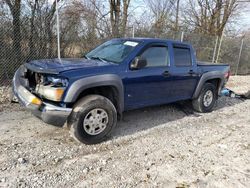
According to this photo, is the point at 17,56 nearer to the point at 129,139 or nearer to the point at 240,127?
the point at 129,139

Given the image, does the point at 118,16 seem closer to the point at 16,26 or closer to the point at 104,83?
the point at 16,26

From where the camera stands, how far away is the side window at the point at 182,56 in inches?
203

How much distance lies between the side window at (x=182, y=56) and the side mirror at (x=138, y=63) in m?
1.14

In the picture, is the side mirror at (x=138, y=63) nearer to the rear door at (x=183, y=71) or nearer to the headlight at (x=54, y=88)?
the rear door at (x=183, y=71)

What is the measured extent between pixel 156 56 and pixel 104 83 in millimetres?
1427

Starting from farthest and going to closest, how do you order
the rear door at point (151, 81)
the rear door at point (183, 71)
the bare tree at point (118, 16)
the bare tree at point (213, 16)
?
the bare tree at point (213, 16) < the bare tree at point (118, 16) < the rear door at point (183, 71) < the rear door at point (151, 81)

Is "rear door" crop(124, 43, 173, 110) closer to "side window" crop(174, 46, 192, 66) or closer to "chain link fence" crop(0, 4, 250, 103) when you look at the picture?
"side window" crop(174, 46, 192, 66)

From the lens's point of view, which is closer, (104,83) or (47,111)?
(47,111)

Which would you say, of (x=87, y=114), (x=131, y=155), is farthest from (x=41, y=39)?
(x=131, y=155)

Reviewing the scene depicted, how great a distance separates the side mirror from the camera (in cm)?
416

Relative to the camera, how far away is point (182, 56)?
5.31m

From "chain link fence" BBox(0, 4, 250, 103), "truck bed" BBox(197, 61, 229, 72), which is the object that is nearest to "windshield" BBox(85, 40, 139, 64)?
"truck bed" BBox(197, 61, 229, 72)

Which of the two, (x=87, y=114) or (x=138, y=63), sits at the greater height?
(x=138, y=63)

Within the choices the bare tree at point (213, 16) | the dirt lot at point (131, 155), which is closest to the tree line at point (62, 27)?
the dirt lot at point (131, 155)
